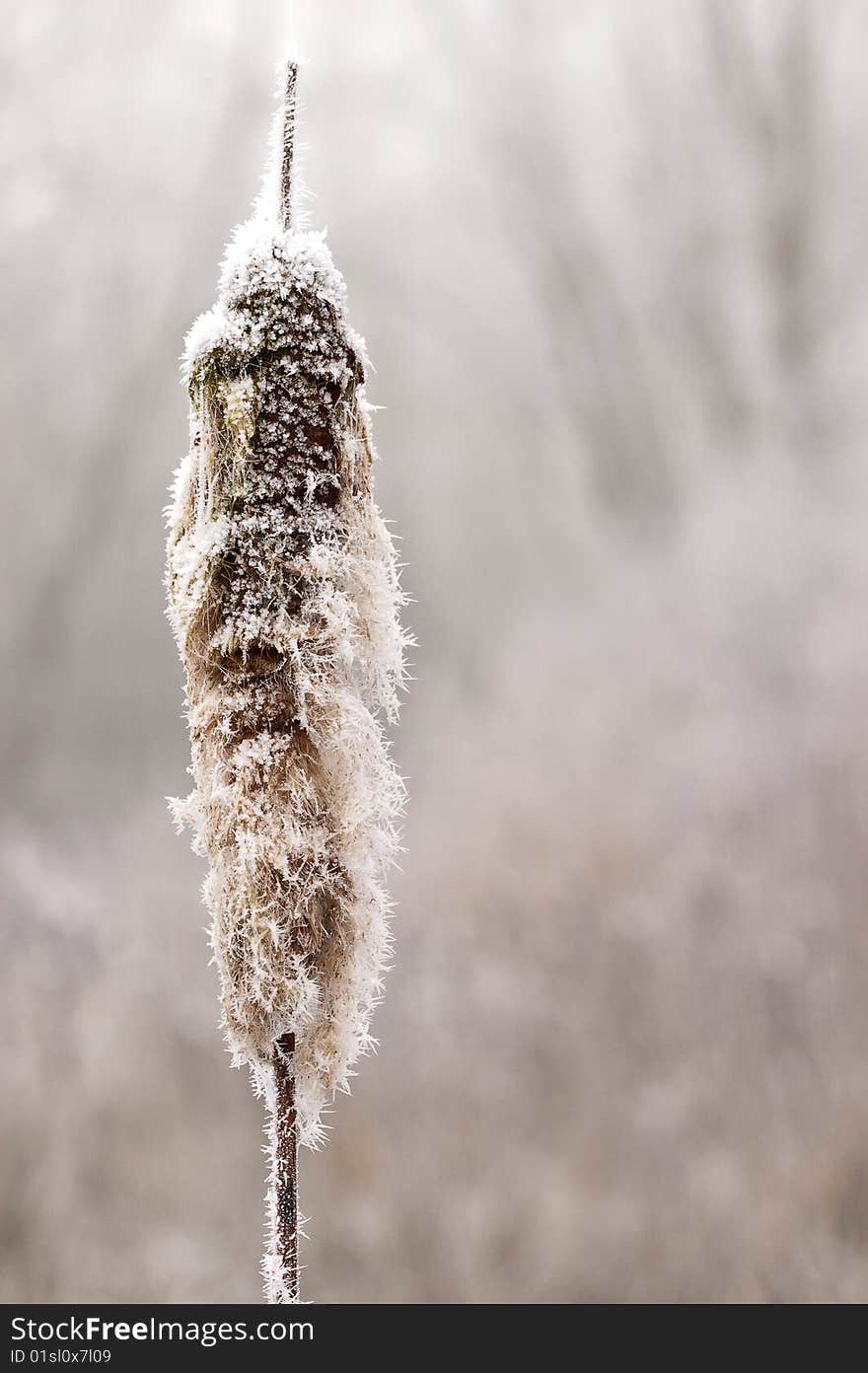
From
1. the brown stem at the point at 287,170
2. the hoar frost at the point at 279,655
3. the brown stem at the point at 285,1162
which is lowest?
the brown stem at the point at 285,1162

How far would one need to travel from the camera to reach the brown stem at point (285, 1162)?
158 cm

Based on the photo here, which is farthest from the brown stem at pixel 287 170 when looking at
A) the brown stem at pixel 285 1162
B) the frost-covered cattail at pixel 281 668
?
the brown stem at pixel 285 1162

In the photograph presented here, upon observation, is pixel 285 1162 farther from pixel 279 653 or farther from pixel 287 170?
pixel 287 170

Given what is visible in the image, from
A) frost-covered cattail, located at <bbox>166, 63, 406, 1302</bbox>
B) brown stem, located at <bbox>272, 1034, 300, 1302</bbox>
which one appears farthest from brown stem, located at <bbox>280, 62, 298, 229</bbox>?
brown stem, located at <bbox>272, 1034, 300, 1302</bbox>

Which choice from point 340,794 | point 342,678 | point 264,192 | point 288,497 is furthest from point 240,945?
point 264,192

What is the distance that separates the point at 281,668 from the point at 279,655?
0.02 m

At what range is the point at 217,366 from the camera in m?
1.57

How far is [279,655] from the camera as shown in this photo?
5.14 feet

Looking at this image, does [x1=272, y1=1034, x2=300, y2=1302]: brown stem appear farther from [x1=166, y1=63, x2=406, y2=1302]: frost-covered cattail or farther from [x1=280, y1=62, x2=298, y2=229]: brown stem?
[x1=280, y1=62, x2=298, y2=229]: brown stem

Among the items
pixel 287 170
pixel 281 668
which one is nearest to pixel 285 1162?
pixel 281 668

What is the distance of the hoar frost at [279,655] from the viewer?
1.54m

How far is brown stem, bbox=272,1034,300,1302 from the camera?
1.58 m

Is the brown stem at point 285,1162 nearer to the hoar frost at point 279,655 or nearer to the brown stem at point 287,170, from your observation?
the hoar frost at point 279,655

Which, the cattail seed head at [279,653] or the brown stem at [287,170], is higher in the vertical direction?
the brown stem at [287,170]
